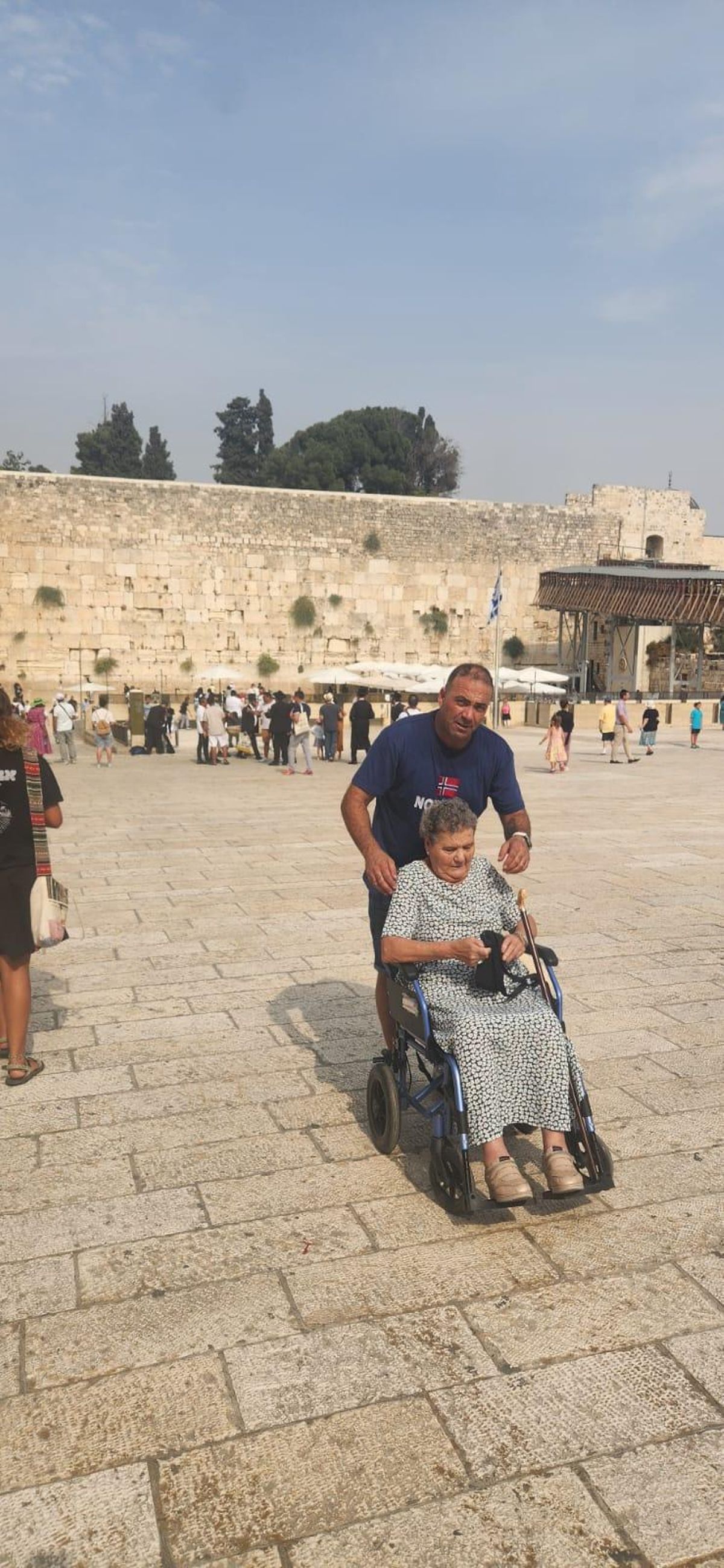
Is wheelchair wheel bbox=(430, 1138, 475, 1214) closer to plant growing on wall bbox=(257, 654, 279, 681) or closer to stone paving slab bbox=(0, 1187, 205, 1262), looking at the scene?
stone paving slab bbox=(0, 1187, 205, 1262)

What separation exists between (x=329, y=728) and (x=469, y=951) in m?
14.8

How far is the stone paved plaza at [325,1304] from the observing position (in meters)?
1.95

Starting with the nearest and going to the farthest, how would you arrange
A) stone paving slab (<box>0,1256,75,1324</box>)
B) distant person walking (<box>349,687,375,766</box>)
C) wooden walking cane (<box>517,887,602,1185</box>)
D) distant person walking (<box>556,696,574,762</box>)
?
stone paving slab (<box>0,1256,75,1324</box>)
wooden walking cane (<box>517,887,602,1185</box>)
distant person walking (<box>556,696,574,762</box>)
distant person walking (<box>349,687,375,766</box>)

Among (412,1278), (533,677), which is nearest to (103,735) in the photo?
(533,677)

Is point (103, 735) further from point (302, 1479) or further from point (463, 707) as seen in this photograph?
point (302, 1479)

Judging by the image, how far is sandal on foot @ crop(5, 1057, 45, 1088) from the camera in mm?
4016

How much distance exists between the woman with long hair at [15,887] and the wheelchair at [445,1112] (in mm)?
1367

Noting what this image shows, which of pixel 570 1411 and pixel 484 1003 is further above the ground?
pixel 484 1003

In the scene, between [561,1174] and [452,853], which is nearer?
[561,1174]

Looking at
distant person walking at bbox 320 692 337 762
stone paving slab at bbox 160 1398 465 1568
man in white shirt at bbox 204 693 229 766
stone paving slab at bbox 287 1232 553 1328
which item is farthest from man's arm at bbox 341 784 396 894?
distant person walking at bbox 320 692 337 762

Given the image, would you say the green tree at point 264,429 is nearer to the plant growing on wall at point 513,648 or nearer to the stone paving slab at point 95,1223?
the plant growing on wall at point 513,648

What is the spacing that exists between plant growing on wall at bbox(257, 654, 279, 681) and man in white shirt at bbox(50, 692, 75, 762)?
14.2 m

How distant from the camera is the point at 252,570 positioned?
107ft

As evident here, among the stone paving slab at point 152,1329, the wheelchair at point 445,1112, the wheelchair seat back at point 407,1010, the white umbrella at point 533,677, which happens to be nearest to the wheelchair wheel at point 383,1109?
the wheelchair at point 445,1112
